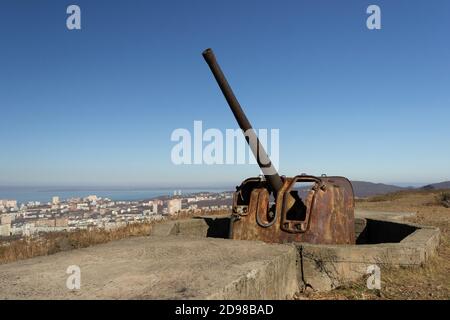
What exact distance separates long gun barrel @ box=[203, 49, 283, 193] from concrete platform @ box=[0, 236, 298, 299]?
4.11 ft

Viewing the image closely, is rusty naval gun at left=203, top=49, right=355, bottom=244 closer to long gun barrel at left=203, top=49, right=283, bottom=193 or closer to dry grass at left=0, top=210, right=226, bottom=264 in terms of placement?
long gun barrel at left=203, top=49, right=283, bottom=193

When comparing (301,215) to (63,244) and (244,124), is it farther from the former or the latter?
(63,244)

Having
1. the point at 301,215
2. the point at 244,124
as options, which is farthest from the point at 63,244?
the point at 301,215

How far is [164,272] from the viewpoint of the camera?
378 centimetres

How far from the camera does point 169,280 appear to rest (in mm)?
3480

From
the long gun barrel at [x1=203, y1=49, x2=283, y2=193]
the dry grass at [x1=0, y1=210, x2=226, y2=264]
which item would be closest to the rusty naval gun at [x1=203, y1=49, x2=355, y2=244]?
the long gun barrel at [x1=203, y1=49, x2=283, y2=193]

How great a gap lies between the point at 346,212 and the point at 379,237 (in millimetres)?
1973

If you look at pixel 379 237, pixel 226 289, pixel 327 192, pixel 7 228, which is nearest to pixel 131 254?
pixel 226 289

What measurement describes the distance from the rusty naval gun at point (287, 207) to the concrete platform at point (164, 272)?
0.71 metres

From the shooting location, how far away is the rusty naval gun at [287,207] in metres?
5.82

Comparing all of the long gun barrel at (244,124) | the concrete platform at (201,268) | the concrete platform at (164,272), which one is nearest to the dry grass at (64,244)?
the concrete platform at (201,268)
